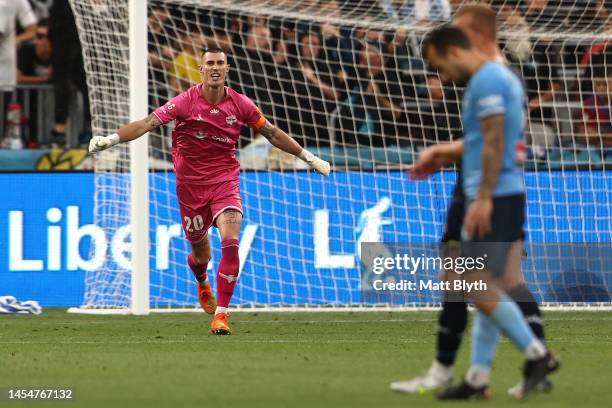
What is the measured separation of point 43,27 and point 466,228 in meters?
11.6

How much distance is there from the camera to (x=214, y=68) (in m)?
11.1

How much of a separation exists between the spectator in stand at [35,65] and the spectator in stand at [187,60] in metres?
2.29

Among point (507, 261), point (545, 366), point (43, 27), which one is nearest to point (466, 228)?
point (507, 261)

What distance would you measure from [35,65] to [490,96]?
11638 millimetres

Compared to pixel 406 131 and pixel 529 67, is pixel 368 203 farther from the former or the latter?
pixel 529 67

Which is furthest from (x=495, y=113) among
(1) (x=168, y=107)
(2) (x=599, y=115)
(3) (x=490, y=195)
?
(2) (x=599, y=115)

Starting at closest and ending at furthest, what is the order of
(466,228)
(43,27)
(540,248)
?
(466,228)
(540,248)
(43,27)

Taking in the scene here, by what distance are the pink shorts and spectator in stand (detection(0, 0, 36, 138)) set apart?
17.5ft

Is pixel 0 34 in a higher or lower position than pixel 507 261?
higher

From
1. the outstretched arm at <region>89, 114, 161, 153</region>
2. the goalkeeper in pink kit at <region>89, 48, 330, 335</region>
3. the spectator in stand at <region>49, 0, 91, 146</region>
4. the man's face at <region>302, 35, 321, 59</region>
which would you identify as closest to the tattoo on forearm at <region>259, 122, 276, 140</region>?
the goalkeeper in pink kit at <region>89, 48, 330, 335</region>

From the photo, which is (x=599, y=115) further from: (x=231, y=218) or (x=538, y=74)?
(x=231, y=218)

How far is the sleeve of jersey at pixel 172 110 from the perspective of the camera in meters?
11.2

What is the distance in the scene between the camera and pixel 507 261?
6.65 meters

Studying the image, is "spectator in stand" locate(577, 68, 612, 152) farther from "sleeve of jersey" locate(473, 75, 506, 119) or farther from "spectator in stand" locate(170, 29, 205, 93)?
"sleeve of jersey" locate(473, 75, 506, 119)
